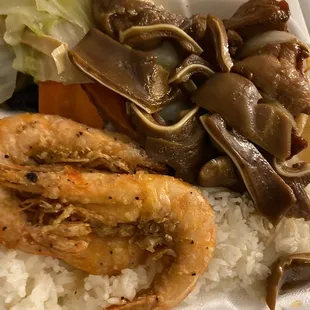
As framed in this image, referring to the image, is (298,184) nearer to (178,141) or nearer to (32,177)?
(178,141)

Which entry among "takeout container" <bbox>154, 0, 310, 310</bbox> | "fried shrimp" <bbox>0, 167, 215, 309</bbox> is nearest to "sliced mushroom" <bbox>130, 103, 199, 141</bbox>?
"fried shrimp" <bbox>0, 167, 215, 309</bbox>

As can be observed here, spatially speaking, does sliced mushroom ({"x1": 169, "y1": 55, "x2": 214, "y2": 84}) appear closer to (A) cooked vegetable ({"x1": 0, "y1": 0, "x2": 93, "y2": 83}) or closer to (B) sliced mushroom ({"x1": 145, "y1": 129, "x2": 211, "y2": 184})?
(B) sliced mushroom ({"x1": 145, "y1": 129, "x2": 211, "y2": 184})

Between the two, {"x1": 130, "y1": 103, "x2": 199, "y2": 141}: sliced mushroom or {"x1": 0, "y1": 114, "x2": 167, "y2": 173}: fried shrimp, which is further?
{"x1": 130, "y1": 103, "x2": 199, "y2": 141}: sliced mushroom

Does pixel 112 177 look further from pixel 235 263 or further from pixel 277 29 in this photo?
pixel 277 29

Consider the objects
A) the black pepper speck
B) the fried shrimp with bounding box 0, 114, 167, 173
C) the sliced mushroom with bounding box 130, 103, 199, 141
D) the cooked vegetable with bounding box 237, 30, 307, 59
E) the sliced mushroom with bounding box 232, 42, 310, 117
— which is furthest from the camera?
the cooked vegetable with bounding box 237, 30, 307, 59

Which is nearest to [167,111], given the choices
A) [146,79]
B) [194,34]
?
[146,79]
